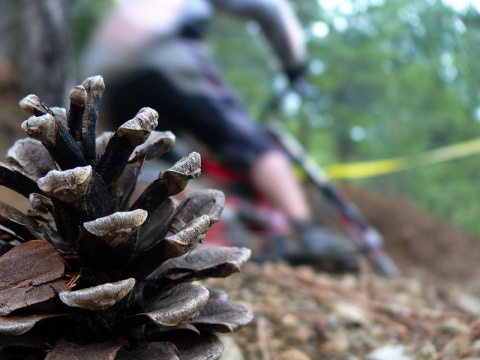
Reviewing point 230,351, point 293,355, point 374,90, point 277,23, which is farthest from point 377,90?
point 230,351

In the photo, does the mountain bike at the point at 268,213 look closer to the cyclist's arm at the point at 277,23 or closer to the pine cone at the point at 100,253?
the cyclist's arm at the point at 277,23

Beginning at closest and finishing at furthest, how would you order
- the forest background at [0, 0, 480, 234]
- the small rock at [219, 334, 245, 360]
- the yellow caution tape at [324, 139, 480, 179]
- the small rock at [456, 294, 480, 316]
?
the small rock at [219, 334, 245, 360]
the small rock at [456, 294, 480, 316]
the forest background at [0, 0, 480, 234]
the yellow caution tape at [324, 139, 480, 179]

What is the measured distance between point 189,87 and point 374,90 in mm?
1790

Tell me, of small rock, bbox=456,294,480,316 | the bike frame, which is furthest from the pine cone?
the bike frame

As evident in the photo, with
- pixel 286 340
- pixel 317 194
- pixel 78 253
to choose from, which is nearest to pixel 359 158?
pixel 317 194

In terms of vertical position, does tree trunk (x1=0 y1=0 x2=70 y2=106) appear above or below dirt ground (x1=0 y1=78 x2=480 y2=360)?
above

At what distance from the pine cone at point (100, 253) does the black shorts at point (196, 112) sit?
1882mm

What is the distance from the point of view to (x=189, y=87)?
2.58 metres

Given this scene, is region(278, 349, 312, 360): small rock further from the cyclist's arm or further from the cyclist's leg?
the cyclist's arm

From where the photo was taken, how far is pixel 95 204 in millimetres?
610

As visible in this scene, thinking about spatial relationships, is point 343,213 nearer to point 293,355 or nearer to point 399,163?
point 399,163

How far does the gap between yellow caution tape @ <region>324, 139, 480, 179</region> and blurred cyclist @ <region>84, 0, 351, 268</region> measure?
4.24 ft

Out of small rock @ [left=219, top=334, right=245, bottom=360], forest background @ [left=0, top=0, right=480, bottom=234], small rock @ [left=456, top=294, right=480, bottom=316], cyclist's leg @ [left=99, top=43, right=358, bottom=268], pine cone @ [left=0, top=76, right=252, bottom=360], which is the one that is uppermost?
forest background @ [left=0, top=0, right=480, bottom=234]

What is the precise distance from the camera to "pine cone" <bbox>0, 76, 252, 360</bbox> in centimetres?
56
